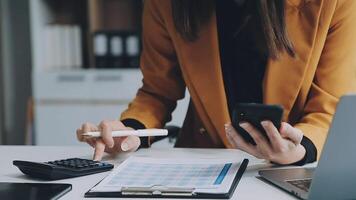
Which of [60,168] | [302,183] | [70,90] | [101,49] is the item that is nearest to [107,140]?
[60,168]

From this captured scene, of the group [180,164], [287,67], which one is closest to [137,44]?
[287,67]

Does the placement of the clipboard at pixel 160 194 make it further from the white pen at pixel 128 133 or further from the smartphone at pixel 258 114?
the white pen at pixel 128 133

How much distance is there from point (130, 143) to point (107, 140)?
0.07 meters

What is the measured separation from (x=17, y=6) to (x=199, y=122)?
83.3 inches

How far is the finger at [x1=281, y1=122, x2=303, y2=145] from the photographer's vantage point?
3.11 feet

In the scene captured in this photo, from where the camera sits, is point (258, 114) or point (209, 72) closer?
point (258, 114)

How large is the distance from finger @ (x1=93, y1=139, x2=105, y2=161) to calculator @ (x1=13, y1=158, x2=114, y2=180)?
71mm

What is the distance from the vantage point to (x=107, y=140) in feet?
3.68

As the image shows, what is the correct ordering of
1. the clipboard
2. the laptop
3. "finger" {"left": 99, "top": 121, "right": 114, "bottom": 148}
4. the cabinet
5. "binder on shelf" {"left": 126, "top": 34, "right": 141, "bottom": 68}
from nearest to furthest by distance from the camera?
the laptop
the clipboard
"finger" {"left": 99, "top": 121, "right": 114, "bottom": 148}
the cabinet
"binder on shelf" {"left": 126, "top": 34, "right": 141, "bottom": 68}

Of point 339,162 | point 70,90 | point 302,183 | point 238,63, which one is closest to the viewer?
point 339,162

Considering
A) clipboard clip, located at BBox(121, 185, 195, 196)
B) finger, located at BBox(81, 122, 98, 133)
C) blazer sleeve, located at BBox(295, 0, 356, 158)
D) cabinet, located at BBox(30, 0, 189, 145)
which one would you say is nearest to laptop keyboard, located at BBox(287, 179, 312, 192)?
clipboard clip, located at BBox(121, 185, 195, 196)

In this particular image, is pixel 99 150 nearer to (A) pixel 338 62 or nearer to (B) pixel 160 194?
(B) pixel 160 194

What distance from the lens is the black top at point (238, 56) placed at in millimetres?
1350

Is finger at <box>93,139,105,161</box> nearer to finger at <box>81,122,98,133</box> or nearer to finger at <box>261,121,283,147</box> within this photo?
finger at <box>81,122,98,133</box>
